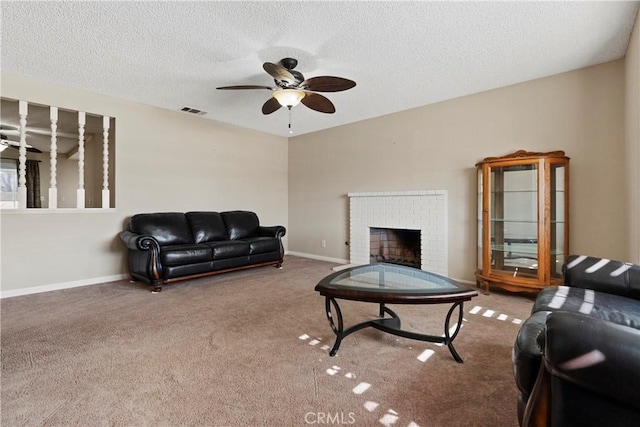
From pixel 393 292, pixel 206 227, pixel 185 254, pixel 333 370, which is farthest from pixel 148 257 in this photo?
pixel 393 292

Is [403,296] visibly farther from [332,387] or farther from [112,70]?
[112,70]

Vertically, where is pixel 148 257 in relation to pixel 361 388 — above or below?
above

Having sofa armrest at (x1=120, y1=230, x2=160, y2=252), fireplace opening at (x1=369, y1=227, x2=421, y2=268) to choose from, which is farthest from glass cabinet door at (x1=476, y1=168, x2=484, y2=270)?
sofa armrest at (x1=120, y1=230, x2=160, y2=252)

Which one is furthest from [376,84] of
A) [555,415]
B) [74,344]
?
[74,344]

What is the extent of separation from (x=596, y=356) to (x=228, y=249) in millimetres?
3899

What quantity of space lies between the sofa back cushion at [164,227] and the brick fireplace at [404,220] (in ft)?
8.69

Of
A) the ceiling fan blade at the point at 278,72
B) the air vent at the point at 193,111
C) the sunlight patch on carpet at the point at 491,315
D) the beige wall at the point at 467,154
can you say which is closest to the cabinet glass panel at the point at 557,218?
the beige wall at the point at 467,154

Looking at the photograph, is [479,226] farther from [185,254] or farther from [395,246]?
[185,254]

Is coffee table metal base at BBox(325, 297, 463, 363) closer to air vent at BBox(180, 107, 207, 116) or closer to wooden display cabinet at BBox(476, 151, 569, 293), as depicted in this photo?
wooden display cabinet at BBox(476, 151, 569, 293)

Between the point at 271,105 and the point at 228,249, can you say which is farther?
the point at 228,249

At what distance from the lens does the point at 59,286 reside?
147 inches

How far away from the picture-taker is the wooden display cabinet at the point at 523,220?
3113 mm

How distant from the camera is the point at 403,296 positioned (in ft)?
6.13

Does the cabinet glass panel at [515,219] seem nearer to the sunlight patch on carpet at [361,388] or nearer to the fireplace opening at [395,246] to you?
the fireplace opening at [395,246]
